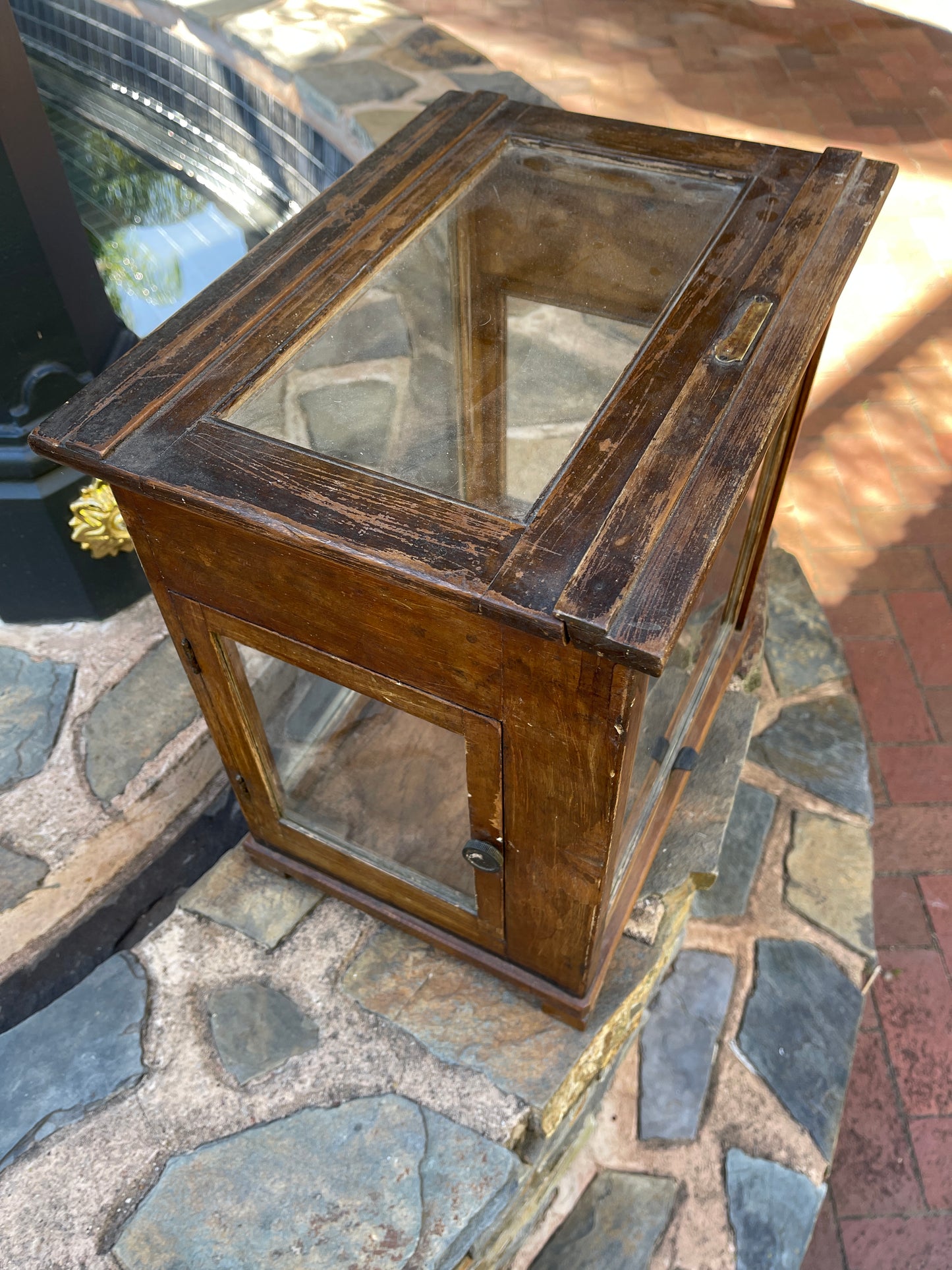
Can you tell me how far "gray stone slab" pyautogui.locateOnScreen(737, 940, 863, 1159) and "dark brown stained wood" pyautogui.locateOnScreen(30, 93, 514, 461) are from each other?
1.47 meters

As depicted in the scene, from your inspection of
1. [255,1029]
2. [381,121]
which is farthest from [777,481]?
[381,121]

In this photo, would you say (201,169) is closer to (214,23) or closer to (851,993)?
(214,23)

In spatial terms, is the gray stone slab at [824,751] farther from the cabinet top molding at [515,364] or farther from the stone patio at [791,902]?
the cabinet top molding at [515,364]

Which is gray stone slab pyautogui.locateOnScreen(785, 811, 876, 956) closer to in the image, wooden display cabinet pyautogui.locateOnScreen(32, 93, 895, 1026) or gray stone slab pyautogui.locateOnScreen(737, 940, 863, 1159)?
gray stone slab pyautogui.locateOnScreen(737, 940, 863, 1159)

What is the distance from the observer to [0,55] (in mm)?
1478

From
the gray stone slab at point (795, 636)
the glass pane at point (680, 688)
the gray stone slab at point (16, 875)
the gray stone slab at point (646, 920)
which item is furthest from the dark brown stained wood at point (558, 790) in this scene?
the gray stone slab at point (795, 636)

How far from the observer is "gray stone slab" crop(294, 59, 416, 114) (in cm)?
257

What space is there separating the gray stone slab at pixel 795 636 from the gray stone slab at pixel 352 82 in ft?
5.56

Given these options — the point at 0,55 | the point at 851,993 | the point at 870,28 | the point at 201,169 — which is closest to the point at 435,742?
the point at 851,993

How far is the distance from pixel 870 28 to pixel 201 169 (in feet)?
10.2

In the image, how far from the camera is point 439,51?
2934mm

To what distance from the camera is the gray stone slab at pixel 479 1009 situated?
1425 millimetres

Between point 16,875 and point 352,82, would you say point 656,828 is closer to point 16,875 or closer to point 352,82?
point 16,875

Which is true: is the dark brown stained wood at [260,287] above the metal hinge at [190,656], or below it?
above
